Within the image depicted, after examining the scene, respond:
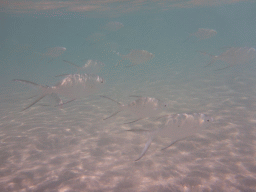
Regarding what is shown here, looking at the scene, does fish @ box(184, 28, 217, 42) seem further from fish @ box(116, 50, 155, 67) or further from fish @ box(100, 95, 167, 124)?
fish @ box(100, 95, 167, 124)

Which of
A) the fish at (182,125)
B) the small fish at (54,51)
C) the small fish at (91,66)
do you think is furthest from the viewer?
the small fish at (54,51)

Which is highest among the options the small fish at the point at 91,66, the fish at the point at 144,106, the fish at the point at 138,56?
the fish at the point at 138,56

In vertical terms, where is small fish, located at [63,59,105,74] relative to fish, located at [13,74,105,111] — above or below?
below

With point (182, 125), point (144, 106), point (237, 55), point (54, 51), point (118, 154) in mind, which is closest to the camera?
point (182, 125)

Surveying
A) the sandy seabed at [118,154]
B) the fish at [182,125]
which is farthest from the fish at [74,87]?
the fish at [182,125]

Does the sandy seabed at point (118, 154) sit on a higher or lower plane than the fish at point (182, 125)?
lower

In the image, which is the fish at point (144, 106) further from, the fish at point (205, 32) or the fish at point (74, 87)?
the fish at point (205, 32)

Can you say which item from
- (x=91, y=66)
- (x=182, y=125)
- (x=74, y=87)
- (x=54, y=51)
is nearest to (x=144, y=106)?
(x=182, y=125)

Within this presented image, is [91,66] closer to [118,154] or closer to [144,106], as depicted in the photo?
[144,106]

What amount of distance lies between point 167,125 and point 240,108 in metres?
5.91

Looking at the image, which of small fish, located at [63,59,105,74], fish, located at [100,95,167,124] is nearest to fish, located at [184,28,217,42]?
small fish, located at [63,59,105,74]

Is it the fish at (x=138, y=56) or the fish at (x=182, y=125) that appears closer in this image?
the fish at (x=182, y=125)

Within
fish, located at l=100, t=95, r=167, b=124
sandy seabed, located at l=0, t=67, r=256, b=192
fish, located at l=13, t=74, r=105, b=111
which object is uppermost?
fish, located at l=13, t=74, r=105, b=111

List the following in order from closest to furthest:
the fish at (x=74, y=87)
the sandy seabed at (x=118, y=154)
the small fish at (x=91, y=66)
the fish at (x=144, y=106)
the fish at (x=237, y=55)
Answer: the sandy seabed at (x=118, y=154)
the fish at (x=74, y=87)
the fish at (x=144, y=106)
the fish at (x=237, y=55)
the small fish at (x=91, y=66)
